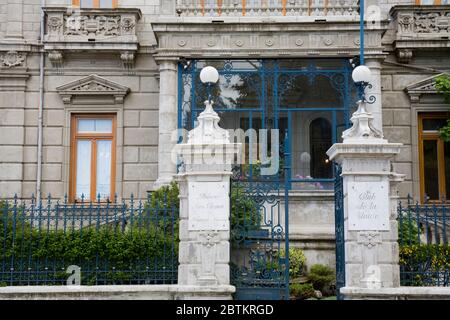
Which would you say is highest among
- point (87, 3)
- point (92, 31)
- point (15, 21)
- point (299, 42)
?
point (87, 3)

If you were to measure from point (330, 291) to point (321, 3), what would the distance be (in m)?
7.51

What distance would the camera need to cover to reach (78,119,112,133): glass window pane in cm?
→ 1775

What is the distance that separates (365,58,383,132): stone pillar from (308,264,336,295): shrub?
464 cm

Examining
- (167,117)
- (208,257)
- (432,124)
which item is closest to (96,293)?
(208,257)

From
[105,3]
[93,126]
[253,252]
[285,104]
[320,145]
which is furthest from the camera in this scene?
[105,3]

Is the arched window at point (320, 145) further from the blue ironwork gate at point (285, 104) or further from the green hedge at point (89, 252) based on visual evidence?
the green hedge at point (89, 252)

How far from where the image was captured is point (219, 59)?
53.2 feet

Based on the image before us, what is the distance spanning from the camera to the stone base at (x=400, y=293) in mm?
9391

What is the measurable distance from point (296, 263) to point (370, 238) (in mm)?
3678

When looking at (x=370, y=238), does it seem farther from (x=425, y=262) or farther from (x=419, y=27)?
(x=419, y=27)

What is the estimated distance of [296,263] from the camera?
43.0ft

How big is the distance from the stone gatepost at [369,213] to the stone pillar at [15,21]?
11.3 m

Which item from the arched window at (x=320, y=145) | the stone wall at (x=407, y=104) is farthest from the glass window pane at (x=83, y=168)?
the stone wall at (x=407, y=104)
